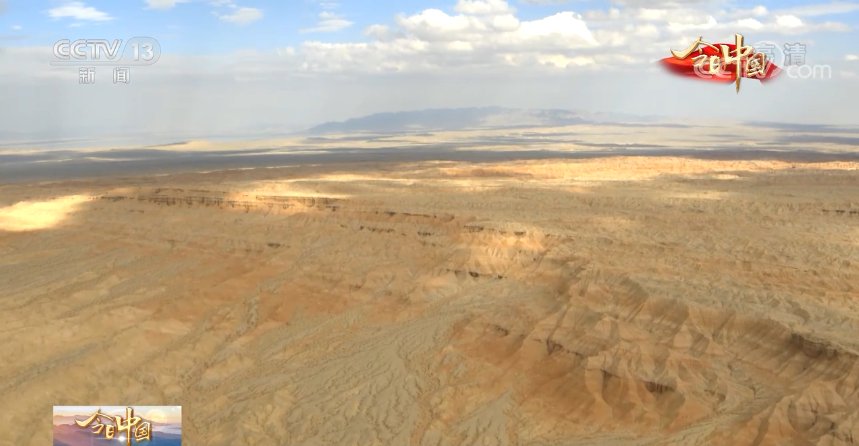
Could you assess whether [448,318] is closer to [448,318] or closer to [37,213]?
[448,318]

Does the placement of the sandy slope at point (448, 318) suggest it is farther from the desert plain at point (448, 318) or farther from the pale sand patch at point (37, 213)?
the pale sand patch at point (37, 213)

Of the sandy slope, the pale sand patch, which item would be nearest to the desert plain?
the sandy slope

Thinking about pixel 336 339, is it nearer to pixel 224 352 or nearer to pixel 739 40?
pixel 224 352

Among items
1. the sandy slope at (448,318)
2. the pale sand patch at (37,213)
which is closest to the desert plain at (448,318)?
the sandy slope at (448,318)

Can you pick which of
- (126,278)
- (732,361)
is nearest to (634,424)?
(732,361)

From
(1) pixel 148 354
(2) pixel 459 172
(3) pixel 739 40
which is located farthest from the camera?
(2) pixel 459 172

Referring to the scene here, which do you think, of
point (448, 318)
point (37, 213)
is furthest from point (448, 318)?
point (37, 213)
